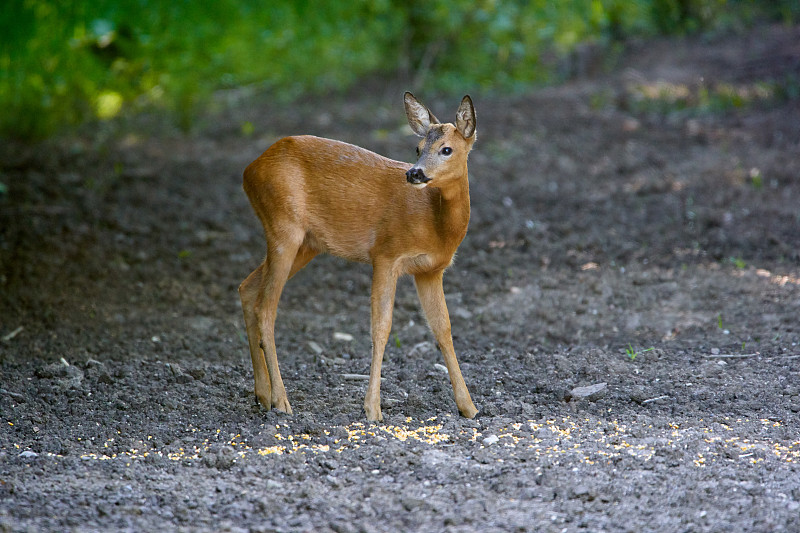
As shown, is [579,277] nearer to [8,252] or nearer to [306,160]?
[306,160]

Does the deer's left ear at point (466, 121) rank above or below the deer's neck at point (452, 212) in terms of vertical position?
above

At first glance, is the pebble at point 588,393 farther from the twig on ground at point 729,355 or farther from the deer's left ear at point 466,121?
the deer's left ear at point 466,121

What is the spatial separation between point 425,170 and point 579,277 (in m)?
3.05

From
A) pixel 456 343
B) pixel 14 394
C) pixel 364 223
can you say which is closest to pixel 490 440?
pixel 364 223

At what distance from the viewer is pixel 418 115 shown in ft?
14.5

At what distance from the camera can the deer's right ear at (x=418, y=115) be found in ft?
14.5

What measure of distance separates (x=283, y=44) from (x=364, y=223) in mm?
9859

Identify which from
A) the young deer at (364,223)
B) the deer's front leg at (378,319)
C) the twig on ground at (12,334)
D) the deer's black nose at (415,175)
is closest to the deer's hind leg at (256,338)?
the young deer at (364,223)

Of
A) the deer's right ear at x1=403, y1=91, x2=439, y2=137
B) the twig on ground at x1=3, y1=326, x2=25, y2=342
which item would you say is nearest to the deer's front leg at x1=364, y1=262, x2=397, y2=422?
the deer's right ear at x1=403, y1=91, x2=439, y2=137

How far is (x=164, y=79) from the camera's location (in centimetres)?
1180

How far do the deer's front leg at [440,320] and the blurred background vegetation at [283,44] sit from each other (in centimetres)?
578

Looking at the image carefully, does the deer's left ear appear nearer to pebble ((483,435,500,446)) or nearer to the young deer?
the young deer

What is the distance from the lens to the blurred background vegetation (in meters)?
9.77

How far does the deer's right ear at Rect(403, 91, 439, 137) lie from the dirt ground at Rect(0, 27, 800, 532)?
18.1 inches
